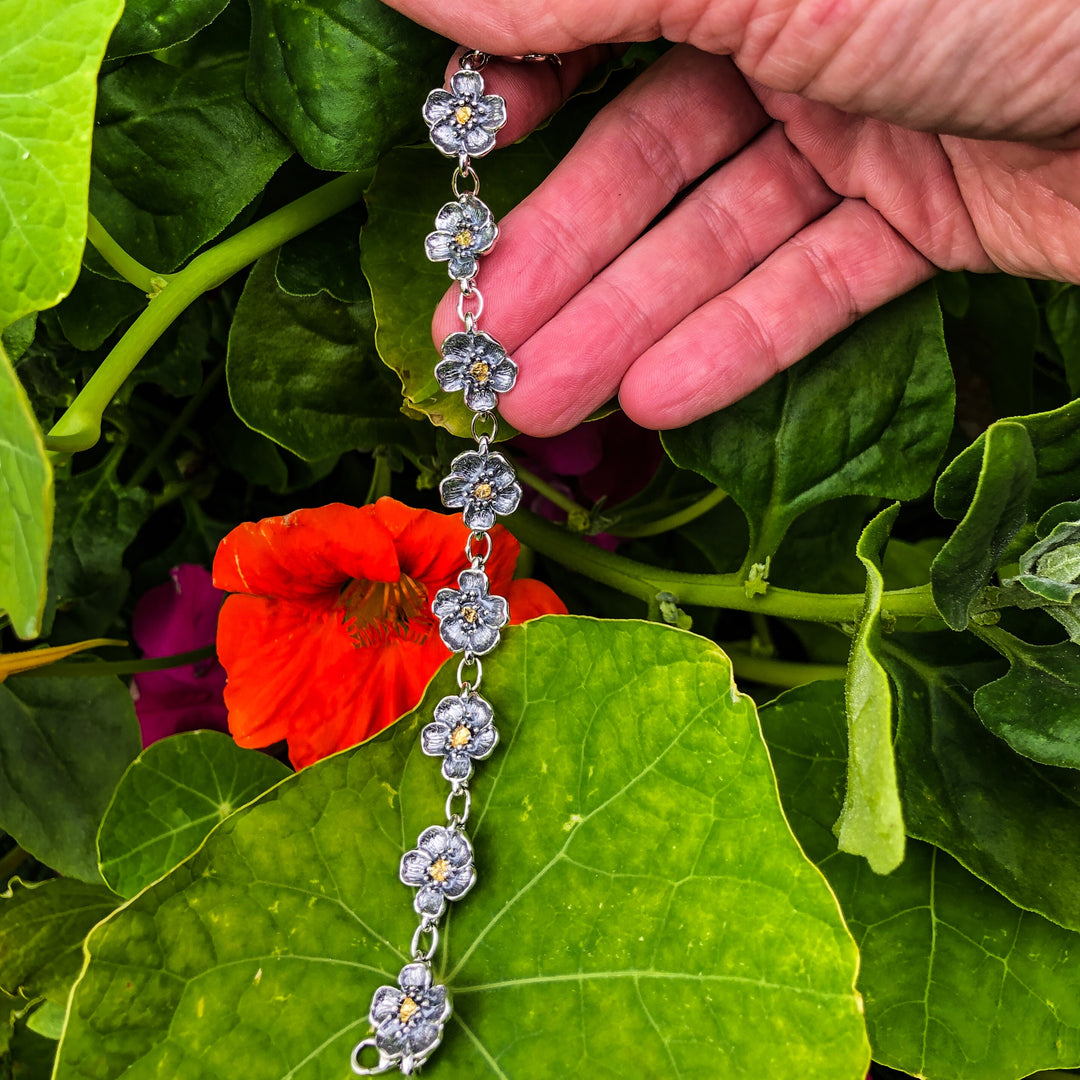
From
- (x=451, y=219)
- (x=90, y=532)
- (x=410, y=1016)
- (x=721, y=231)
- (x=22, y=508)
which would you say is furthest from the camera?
(x=90, y=532)

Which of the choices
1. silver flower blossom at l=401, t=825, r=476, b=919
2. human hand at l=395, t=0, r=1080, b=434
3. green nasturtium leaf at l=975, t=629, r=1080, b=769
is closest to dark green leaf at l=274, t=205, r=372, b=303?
human hand at l=395, t=0, r=1080, b=434

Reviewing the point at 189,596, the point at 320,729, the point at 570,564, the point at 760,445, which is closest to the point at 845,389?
the point at 760,445

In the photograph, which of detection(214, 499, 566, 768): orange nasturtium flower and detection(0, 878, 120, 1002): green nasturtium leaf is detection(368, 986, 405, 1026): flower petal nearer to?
detection(214, 499, 566, 768): orange nasturtium flower

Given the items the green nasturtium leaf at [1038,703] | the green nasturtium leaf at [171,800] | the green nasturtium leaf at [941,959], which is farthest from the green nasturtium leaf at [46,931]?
the green nasturtium leaf at [1038,703]

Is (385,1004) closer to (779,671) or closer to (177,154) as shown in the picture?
(779,671)

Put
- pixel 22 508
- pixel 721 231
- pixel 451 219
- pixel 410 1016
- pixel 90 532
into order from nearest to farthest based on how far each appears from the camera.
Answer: pixel 22 508 → pixel 410 1016 → pixel 451 219 → pixel 721 231 → pixel 90 532

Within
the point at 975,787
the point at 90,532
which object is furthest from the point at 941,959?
the point at 90,532
